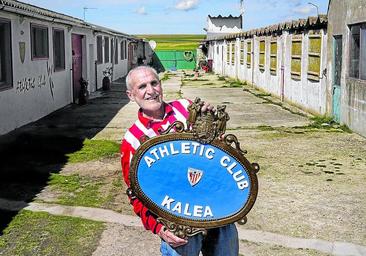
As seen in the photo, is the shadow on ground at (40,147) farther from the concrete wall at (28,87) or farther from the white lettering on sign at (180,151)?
the white lettering on sign at (180,151)

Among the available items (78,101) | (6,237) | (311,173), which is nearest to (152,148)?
(6,237)

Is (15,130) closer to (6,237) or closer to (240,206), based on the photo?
(6,237)

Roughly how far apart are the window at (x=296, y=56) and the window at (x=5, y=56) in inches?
355

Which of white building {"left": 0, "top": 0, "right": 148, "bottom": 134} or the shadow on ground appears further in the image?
white building {"left": 0, "top": 0, "right": 148, "bottom": 134}

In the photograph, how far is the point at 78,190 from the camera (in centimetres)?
702

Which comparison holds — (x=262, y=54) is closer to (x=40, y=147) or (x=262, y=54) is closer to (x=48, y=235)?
(x=40, y=147)

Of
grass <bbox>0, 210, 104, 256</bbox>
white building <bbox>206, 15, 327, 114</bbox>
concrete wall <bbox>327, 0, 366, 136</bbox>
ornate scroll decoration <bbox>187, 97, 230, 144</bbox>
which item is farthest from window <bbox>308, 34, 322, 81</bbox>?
ornate scroll decoration <bbox>187, 97, 230, 144</bbox>

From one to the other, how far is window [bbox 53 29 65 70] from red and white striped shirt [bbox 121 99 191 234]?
1340cm

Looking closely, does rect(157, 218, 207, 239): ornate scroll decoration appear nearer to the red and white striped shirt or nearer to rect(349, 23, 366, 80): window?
the red and white striped shirt

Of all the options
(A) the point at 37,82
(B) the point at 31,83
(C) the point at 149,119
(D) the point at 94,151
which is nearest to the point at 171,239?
(C) the point at 149,119

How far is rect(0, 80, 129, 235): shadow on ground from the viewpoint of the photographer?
278 inches

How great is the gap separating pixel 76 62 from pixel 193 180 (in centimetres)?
1693

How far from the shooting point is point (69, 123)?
43.1ft

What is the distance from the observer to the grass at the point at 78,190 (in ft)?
21.2
